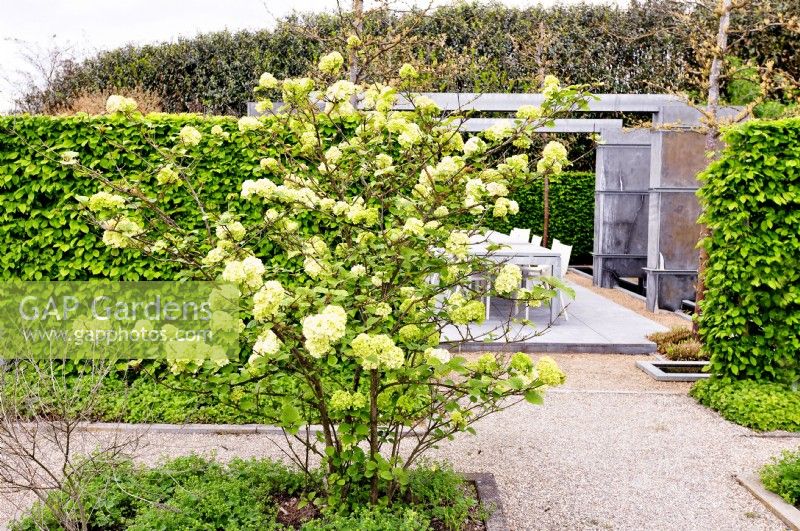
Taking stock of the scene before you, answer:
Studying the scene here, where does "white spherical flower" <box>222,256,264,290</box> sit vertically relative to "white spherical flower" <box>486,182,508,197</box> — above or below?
below

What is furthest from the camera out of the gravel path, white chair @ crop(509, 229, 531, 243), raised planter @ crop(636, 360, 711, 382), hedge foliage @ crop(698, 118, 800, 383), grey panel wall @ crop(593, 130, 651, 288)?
white chair @ crop(509, 229, 531, 243)

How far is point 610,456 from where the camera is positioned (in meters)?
4.93

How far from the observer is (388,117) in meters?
3.60

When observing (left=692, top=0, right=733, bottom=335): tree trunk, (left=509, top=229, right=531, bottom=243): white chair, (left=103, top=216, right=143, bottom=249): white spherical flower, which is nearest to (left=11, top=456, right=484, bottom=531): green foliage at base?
(left=103, top=216, right=143, bottom=249): white spherical flower

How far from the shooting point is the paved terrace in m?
8.05

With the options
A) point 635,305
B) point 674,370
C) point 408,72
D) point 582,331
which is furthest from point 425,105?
point 635,305

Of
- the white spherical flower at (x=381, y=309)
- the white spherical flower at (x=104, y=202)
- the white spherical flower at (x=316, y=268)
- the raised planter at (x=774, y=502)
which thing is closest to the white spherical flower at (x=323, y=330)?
the white spherical flower at (x=381, y=309)

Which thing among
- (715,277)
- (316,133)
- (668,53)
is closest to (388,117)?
(316,133)

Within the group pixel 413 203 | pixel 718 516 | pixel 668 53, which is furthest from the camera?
pixel 668 53

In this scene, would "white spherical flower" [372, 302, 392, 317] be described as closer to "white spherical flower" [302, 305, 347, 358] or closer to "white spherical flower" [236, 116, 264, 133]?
"white spherical flower" [302, 305, 347, 358]

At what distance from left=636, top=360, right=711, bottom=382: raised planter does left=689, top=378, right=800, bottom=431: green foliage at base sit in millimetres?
681

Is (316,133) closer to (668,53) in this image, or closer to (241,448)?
(241,448)

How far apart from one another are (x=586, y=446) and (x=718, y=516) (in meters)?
1.22

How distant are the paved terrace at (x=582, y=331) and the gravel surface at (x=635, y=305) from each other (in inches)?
8.9
